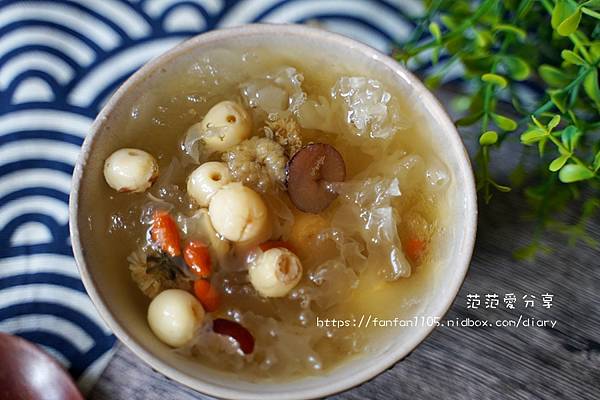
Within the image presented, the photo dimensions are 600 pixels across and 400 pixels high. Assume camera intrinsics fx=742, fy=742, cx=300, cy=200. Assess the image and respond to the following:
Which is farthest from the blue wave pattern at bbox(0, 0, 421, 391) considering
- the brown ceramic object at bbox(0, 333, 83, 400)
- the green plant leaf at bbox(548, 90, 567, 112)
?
the green plant leaf at bbox(548, 90, 567, 112)

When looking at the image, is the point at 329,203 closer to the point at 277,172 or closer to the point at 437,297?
the point at 277,172

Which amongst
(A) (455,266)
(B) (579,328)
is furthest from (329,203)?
(B) (579,328)

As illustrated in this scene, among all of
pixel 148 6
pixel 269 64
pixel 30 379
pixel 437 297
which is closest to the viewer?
pixel 437 297

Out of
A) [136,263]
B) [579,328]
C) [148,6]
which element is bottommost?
[579,328]

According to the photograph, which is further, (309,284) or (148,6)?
A: (148,6)

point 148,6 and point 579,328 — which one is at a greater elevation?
point 148,6

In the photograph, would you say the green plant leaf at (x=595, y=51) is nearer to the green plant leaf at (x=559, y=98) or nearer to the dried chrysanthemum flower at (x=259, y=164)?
the green plant leaf at (x=559, y=98)
